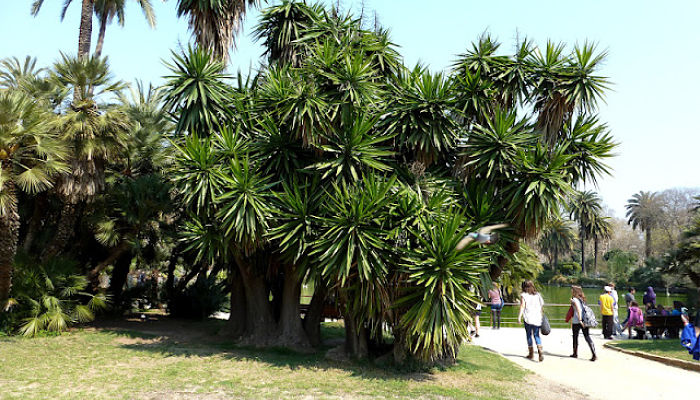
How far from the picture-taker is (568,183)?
33.4 ft

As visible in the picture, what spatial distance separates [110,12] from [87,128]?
1403 centimetres

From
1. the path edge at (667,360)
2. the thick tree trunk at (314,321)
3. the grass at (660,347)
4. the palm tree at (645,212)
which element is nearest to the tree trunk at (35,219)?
the thick tree trunk at (314,321)

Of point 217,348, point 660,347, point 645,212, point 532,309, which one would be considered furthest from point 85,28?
point 645,212

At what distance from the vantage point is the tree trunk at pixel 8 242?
36.8ft

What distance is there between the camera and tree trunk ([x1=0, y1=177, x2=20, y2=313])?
36.8 feet

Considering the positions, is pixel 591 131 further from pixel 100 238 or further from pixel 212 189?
pixel 100 238

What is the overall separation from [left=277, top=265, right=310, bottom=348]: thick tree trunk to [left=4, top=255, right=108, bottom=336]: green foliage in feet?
17.8

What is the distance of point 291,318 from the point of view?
40.5 ft

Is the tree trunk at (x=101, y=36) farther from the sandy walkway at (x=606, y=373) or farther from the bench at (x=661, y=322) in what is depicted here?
the bench at (x=661, y=322)

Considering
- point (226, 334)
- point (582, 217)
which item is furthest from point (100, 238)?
point (582, 217)

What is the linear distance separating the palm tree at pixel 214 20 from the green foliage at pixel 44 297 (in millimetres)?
7007

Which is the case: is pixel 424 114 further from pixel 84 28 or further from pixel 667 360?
pixel 84 28

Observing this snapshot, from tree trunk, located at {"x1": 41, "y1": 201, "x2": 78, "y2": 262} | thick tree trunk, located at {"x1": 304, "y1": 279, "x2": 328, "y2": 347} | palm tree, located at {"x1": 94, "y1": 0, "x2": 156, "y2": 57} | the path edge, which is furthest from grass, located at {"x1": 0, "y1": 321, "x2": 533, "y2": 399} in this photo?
palm tree, located at {"x1": 94, "y1": 0, "x2": 156, "y2": 57}

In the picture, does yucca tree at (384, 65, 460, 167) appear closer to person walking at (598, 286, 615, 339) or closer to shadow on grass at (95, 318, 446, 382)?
shadow on grass at (95, 318, 446, 382)
